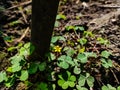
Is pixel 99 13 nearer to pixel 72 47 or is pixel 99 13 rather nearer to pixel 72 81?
pixel 72 47

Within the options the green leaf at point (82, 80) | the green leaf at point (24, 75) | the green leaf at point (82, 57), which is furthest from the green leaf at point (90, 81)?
the green leaf at point (24, 75)

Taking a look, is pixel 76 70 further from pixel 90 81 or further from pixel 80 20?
pixel 80 20

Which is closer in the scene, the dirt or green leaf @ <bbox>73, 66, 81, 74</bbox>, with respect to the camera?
green leaf @ <bbox>73, 66, 81, 74</bbox>

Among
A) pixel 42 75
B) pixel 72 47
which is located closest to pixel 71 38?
pixel 72 47

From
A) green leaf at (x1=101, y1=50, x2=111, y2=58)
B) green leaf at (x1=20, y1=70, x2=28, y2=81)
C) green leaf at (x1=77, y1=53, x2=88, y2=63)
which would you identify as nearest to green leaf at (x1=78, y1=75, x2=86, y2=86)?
green leaf at (x1=77, y1=53, x2=88, y2=63)

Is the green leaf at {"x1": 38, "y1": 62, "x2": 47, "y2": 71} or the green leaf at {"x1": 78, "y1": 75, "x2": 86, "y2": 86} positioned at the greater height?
the green leaf at {"x1": 38, "y1": 62, "x2": 47, "y2": 71}

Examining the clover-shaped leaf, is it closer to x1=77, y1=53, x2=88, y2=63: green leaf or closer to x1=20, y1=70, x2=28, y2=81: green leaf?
x1=77, y1=53, x2=88, y2=63: green leaf
